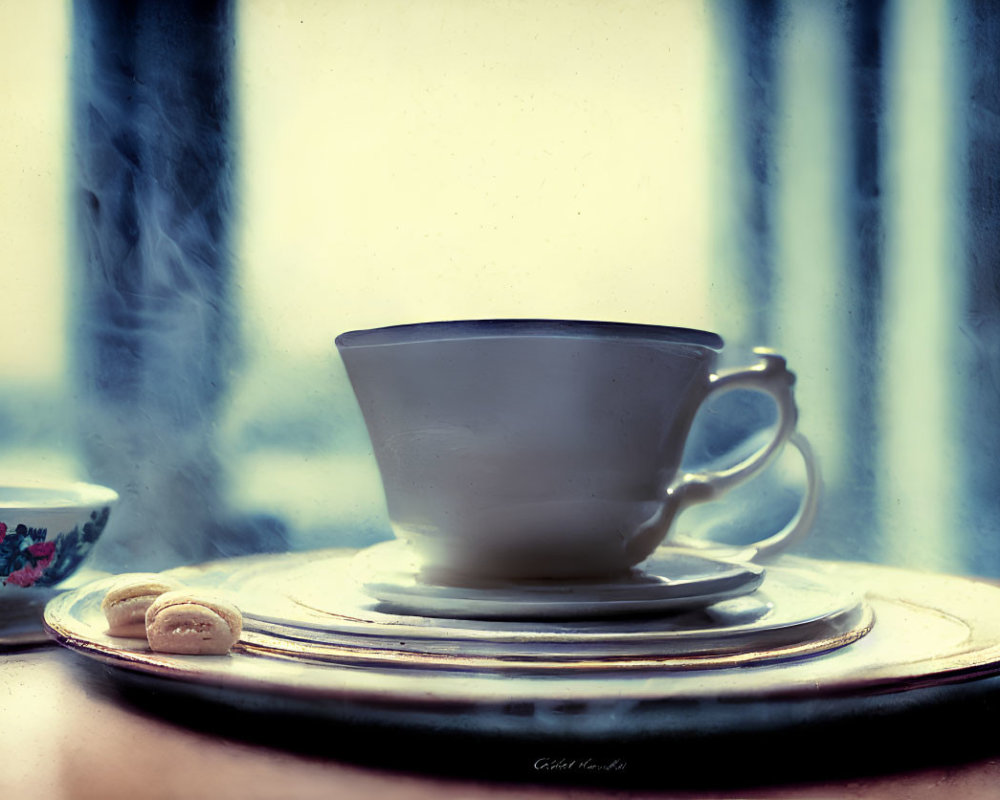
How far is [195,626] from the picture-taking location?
152 mm

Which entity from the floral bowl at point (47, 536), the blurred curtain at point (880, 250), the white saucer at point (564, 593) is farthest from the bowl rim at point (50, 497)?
the blurred curtain at point (880, 250)

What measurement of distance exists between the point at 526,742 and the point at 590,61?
35cm

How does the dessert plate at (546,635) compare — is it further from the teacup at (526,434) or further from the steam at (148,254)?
the steam at (148,254)

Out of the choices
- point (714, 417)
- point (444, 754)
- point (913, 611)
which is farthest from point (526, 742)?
point (714, 417)

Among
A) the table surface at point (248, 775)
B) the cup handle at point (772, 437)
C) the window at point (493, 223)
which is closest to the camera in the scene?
the table surface at point (248, 775)

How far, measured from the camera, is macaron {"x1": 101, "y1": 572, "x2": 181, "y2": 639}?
0.56 ft

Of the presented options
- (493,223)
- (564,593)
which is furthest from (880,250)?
(564,593)

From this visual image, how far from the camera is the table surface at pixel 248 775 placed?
0.12 meters

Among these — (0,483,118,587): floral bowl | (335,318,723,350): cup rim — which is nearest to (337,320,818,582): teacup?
(335,318,723,350): cup rim

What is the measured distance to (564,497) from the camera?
0.20 m

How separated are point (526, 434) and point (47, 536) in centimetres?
16

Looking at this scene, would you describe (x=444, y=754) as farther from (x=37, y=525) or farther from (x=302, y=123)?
(x=302, y=123)

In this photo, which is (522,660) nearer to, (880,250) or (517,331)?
(517,331)

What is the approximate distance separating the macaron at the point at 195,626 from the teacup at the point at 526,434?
60 millimetres
